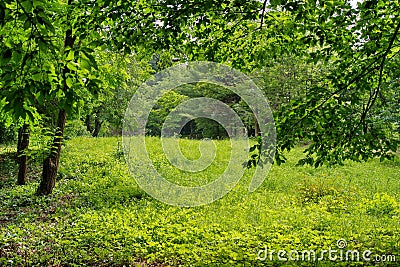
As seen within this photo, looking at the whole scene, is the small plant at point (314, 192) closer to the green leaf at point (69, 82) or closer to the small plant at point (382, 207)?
the small plant at point (382, 207)

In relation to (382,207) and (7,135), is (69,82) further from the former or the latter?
(7,135)

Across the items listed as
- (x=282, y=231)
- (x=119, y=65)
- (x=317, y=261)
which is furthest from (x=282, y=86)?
(x=317, y=261)

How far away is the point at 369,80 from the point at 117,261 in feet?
15.5

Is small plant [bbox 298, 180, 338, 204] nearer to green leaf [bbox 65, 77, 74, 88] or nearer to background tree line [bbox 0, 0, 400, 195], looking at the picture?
background tree line [bbox 0, 0, 400, 195]

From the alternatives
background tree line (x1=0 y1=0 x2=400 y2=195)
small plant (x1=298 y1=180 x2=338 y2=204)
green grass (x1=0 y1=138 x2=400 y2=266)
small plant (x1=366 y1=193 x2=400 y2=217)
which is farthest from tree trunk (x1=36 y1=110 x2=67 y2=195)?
small plant (x1=366 y1=193 x2=400 y2=217)

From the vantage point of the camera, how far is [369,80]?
535 centimetres

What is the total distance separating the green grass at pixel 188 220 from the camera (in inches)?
231

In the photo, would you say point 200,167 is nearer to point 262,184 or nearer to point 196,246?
point 262,184

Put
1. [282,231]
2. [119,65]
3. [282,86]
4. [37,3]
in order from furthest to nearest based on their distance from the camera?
[282,86]
[119,65]
[282,231]
[37,3]

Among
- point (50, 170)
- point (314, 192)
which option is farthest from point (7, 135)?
point (314, 192)

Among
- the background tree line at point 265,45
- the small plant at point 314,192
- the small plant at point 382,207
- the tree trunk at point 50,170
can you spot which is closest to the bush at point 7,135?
the tree trunk at point 50,170

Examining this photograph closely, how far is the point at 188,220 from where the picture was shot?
7.80m

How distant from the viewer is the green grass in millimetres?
5863

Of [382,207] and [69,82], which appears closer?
[69,82]
